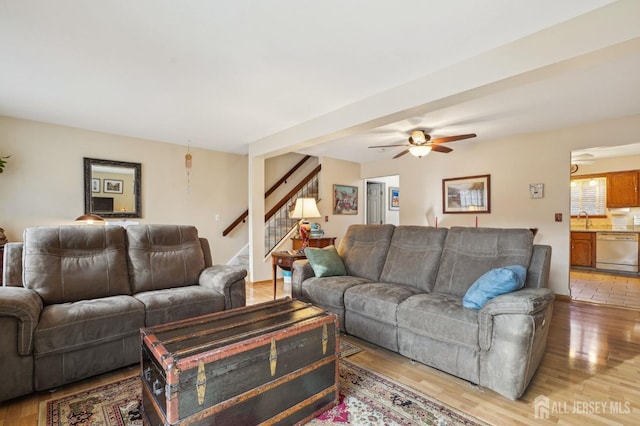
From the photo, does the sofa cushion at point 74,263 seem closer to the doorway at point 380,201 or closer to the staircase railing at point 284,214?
the staircase railing at point 284,214

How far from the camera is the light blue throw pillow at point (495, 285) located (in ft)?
6.83

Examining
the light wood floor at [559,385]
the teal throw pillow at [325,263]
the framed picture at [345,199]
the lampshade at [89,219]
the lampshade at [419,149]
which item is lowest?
the light wood floor at [559,385]

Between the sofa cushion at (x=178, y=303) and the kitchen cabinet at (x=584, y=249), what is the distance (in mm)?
7241

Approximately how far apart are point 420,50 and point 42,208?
4875mm

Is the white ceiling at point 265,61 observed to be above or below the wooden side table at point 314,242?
above

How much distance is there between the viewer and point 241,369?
58.7 inches

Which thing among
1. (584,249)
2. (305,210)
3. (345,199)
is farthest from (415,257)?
(584,249)

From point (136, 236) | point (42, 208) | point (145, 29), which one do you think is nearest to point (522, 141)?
point (145, 29)

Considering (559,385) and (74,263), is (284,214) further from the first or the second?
(559,385)

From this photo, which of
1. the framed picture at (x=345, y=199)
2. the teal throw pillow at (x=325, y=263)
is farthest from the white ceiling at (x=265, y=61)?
the framed picture at (x=345, y=199)

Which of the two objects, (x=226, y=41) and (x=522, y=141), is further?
(x=522, y=141)

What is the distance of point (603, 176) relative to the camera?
21.1 feet

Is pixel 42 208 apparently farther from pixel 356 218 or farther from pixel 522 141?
pixel 522 141

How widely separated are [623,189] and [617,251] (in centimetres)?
126
